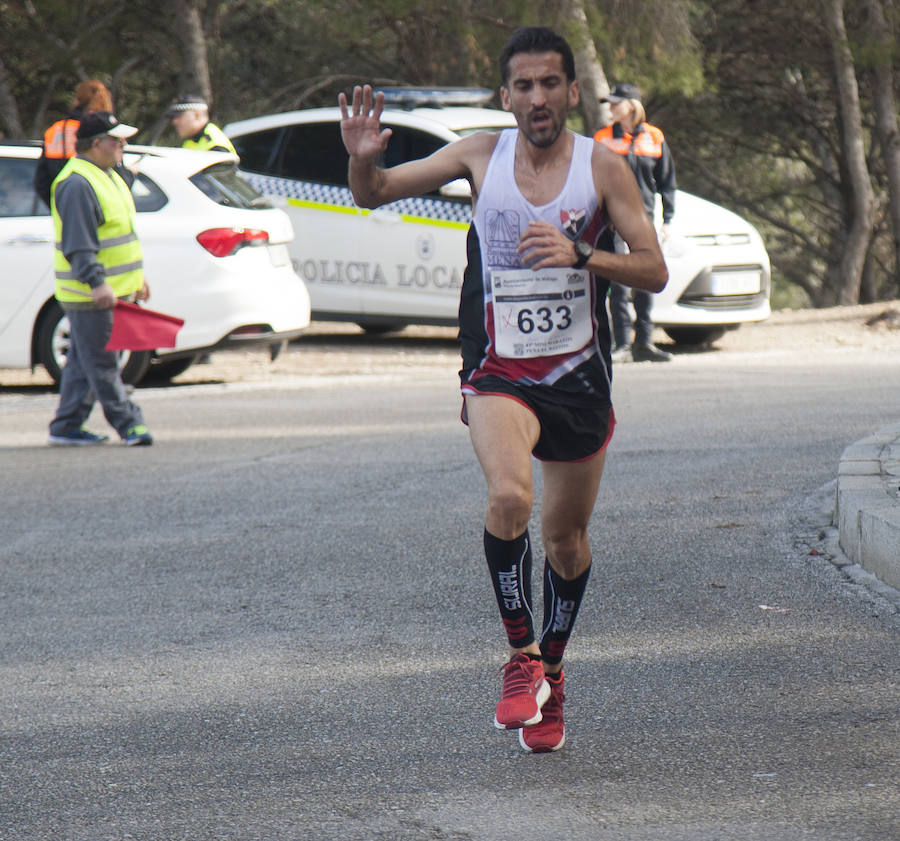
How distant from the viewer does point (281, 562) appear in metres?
6.32

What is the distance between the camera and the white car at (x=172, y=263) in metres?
11.4

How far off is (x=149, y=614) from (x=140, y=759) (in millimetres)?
1581

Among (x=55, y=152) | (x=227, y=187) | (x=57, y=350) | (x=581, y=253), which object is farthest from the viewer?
(x=227, y=187)

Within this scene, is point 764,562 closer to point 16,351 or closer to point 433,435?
point 433,435

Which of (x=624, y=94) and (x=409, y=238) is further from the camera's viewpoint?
(x=409, y=238)

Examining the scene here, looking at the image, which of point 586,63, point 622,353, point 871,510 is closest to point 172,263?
point 622,353

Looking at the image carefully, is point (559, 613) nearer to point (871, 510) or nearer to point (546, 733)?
point (546, 733)

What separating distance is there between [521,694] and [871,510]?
2.21 meters

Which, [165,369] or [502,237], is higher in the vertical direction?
[502,237]

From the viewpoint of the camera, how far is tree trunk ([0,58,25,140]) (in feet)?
69.9

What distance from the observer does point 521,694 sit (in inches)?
157

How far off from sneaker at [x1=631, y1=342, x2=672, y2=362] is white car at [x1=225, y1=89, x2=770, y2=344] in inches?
16.7

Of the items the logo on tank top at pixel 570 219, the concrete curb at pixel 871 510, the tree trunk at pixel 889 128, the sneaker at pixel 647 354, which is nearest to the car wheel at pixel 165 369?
the sneaker at pixel 647 354

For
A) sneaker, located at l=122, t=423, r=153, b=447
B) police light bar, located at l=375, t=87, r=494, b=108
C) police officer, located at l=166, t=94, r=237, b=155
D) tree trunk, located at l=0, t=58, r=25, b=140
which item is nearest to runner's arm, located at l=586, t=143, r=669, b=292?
sneaker, located at l=122, t=423, r=153, b=447
